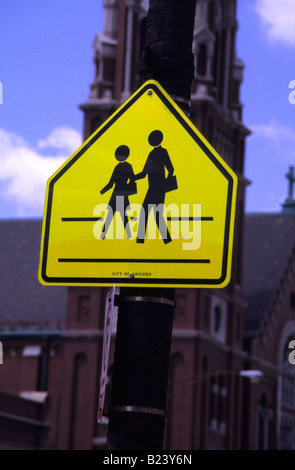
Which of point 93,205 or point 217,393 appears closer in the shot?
point 93,205

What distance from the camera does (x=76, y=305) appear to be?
164ft

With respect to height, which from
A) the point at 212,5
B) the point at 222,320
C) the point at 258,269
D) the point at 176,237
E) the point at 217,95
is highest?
the point at 212,5

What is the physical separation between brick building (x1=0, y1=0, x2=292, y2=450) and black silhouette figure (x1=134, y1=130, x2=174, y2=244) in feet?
138

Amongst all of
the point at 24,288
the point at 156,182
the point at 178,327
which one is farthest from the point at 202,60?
the point at 156,182

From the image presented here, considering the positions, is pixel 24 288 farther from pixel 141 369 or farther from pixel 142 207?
pixel 141 369

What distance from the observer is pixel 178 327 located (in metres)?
49.0

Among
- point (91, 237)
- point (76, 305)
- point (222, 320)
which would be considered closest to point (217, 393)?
point (222, 320)

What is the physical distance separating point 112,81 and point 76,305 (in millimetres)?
11212

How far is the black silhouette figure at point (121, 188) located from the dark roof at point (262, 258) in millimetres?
52036

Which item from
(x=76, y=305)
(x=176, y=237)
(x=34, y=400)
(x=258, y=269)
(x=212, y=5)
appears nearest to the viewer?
(x=176, y=237)

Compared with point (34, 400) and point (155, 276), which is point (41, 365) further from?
point (155, 276)

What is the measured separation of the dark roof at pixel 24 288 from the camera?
181 feet

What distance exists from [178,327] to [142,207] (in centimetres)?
4461

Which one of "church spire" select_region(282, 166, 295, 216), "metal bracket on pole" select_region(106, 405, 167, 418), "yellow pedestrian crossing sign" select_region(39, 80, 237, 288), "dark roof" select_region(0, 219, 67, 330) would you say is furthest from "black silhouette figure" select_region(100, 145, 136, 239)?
"church spire" select_region(282, 166, 295, 216)
